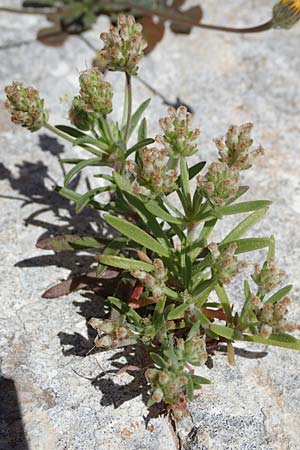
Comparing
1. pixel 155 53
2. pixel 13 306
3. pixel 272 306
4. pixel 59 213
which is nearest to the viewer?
pixel 272 306

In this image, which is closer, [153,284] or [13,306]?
[153,284]

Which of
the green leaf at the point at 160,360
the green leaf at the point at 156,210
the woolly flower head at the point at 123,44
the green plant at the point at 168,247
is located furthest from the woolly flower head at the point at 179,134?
the green leaf at the point at 160,360

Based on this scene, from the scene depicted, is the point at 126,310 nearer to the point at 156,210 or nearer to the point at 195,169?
the point at 156,210

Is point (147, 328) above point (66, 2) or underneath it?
underneath

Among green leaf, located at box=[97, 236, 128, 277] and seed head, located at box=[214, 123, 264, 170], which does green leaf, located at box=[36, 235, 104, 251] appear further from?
seed head, located at box=[214, 123, 264, 170]

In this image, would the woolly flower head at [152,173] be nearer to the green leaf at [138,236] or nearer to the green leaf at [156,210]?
the green leaf at [156,210]

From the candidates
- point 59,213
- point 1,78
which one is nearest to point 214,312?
point 59,213

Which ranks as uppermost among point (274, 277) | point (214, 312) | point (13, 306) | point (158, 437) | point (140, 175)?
point (140, 175)

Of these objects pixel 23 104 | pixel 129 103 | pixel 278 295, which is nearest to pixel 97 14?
pixel 129 103

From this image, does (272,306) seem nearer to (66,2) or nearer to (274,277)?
(274,277)
